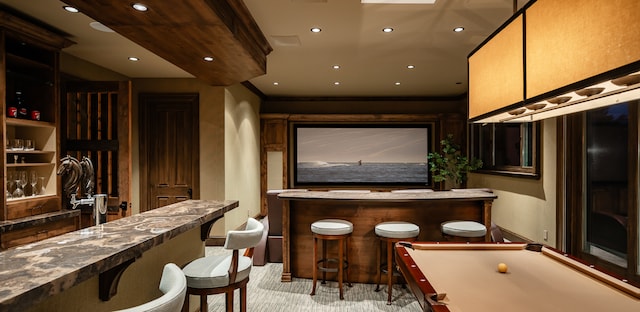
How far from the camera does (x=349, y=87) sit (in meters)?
6.78

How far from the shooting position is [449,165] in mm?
7426

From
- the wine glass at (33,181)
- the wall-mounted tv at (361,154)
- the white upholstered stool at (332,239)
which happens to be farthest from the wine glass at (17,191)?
the wall-mounted tv at (361,154)

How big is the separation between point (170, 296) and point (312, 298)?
243cm

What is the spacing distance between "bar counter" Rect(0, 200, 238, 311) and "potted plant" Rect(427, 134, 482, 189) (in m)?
5.72

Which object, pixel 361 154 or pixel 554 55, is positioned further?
pixel 361 154

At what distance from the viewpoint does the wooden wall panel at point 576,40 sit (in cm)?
118

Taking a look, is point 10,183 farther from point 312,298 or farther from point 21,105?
point 312,298

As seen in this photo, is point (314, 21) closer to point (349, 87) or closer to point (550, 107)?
point (550, 107)

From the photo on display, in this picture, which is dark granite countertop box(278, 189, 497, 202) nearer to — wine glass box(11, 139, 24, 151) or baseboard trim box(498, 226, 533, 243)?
baseboard trim box(498, 226, 533, 243)

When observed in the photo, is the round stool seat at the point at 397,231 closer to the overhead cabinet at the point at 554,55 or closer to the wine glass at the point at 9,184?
the overhead cabinet at the point at 554,55

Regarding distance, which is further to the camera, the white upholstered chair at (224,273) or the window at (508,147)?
the window at (508,147)

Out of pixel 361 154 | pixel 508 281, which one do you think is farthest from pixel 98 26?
pixel 361 154

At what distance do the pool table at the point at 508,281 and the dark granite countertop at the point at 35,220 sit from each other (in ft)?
9.87

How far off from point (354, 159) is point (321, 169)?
2.47 ft
